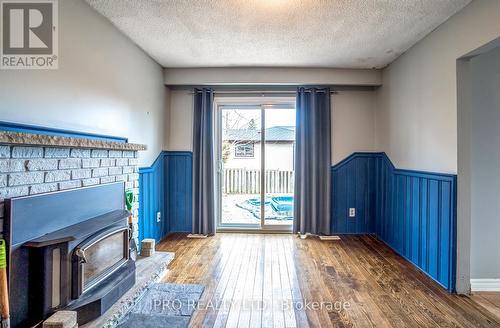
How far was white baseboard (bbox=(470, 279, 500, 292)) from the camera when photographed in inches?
96.7

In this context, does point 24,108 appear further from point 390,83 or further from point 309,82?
point 390,83

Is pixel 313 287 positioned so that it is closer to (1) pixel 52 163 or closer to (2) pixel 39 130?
(1) pixel 52 163

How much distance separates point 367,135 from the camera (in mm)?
4219

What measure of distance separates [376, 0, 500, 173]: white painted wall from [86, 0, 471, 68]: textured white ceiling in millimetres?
148

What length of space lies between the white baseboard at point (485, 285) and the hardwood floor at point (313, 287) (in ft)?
1.03

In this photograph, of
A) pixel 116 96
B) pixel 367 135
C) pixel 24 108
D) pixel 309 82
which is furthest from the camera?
pixel 367 135

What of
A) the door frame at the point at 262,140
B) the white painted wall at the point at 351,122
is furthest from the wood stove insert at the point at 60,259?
the white painted wall at the point at 351,122

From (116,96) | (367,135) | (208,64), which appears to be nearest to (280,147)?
(367,135)

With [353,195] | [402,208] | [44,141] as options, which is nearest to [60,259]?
[44,141]

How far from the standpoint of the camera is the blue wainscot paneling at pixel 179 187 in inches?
165

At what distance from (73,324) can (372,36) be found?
340 cm

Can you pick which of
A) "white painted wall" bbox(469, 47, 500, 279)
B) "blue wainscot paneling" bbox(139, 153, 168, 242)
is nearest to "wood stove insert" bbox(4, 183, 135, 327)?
"blue wainscot paneling" bbox(139, 153, 168, 242)
